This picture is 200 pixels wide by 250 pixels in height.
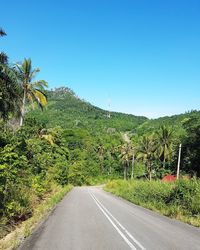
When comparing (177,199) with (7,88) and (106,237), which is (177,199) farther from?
(7,88)

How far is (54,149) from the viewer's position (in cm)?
7806

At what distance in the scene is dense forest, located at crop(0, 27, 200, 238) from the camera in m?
16.3

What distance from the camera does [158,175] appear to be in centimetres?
7894

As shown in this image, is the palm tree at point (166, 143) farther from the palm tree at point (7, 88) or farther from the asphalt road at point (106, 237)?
the asphalt road at point (106, 237)

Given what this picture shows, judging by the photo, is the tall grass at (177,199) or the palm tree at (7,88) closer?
the tall grass at (177,199)

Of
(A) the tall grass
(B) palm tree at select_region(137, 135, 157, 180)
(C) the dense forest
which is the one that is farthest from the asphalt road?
(B) palm tree at select_region(137, 135, 157, 180)

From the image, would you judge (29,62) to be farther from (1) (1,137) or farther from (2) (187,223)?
(2) (187,223)

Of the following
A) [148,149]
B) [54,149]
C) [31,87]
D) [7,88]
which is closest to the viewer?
[7,88]

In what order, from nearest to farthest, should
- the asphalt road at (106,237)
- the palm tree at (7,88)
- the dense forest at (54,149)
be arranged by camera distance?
the asphalt road at (106,237) → the dense forest at (54,149) → the palm tree at (7,88)

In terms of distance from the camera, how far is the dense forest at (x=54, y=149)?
53.6ft

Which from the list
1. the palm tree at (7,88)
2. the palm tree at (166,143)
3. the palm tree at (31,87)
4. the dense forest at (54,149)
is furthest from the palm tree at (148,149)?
the palm tree at (7,88)

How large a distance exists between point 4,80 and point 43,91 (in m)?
13.8

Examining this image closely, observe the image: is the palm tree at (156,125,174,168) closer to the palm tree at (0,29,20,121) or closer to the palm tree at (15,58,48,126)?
the palm tree at (15,58,48,126)

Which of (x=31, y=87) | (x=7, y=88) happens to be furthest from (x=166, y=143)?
(x=7, y=88)
